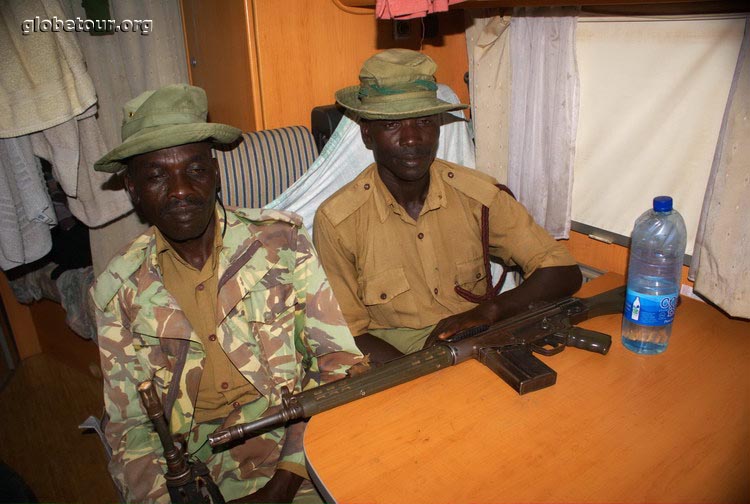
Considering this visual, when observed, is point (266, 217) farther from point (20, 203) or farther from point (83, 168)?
point (20, 203)

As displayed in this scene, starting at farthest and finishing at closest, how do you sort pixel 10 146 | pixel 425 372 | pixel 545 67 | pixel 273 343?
pixel 545 67
pixel 10 146
pixel 273 343
pixel 425 372

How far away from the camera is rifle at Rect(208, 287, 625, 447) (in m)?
1.30

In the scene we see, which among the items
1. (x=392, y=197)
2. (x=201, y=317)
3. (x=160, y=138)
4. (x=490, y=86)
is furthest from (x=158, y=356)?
(x=490, y=86)

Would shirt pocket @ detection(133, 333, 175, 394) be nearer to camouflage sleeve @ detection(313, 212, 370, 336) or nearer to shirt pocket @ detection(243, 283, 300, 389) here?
shirt pocket @ detection(243, 283, 300, 389)

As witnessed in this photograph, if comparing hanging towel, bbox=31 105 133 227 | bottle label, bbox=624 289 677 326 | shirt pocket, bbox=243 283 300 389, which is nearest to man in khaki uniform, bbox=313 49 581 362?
shirt pocket, bbox=243 283 300 389

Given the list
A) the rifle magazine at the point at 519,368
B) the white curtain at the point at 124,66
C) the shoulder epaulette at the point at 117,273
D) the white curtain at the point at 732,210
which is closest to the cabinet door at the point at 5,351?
the white curtain at the point at 124,66

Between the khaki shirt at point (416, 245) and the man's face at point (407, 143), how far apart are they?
13 centimetres

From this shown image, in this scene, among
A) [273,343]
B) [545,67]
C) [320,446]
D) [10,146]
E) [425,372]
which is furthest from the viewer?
[545,67]

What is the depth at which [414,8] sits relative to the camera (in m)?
1.85

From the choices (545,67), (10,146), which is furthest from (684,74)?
(10,146)

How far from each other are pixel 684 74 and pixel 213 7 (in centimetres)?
175

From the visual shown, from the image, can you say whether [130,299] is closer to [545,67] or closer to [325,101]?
[325,101]

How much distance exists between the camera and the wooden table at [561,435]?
1.11 meters

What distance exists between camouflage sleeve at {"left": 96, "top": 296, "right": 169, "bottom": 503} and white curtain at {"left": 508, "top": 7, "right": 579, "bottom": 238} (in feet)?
5.31
